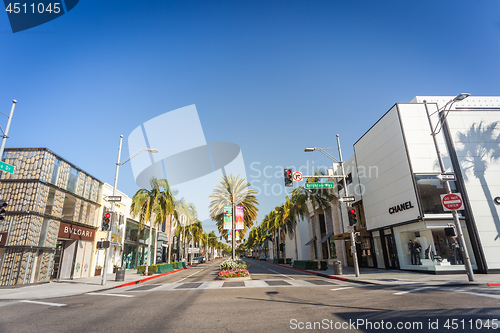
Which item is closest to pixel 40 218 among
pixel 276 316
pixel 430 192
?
pixel 276 316

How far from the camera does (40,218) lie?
21.7 metres

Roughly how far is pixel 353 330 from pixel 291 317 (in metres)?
2.00

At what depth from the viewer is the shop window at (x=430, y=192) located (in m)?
22.6

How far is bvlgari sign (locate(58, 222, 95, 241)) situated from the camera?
24906 mm

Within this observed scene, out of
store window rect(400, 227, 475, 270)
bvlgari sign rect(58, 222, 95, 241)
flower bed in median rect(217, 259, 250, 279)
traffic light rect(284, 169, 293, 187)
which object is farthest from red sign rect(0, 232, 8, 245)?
store window rect(400, 227, 475, 270)

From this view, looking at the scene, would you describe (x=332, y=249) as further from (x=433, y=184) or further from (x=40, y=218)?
(x=40, y=218)

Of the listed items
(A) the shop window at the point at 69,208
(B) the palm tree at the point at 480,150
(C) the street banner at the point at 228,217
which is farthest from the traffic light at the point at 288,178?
(A) the shop window at the point at 69,208

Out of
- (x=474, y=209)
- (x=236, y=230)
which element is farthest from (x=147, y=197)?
(x=474, y=209)

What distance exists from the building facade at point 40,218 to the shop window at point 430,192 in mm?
30609

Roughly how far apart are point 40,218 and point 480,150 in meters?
37.2

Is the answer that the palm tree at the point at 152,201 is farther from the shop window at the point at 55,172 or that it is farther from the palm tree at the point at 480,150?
the palm tree at the point at 480,150

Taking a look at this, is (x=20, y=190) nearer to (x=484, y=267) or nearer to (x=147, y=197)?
(x=147, y=197)

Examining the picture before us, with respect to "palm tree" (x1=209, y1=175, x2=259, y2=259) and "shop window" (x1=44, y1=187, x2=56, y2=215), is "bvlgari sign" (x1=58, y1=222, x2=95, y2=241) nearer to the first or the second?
"shop window" (x1=44, y1=187, x2=56, y2=215)

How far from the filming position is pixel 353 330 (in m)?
6.30
